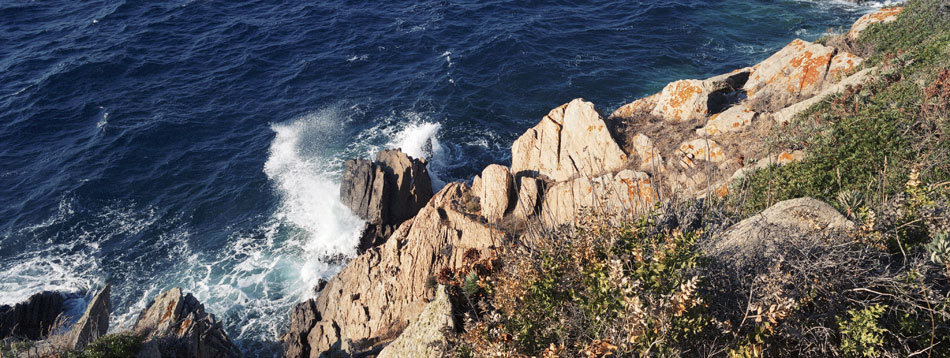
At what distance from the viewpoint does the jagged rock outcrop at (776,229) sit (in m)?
7.99

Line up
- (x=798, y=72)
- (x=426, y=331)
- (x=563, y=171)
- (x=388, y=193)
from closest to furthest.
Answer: (x=426, y=331) → (x=563, y=171) → (x=798, y=72) → (x=388, y=193)

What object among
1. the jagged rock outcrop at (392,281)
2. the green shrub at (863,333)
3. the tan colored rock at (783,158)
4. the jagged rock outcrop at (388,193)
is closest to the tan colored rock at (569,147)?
the jagged rock outcrop at (392,281)

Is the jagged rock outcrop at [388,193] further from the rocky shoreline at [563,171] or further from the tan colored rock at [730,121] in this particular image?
the tan colored rock at [730,121]

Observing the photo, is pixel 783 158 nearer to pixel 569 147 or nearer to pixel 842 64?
pixel 569 147

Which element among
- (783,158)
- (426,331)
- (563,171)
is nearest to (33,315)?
(426,331)

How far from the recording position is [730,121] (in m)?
20.1

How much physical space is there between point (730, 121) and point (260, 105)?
34.7m

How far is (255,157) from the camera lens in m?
35.5

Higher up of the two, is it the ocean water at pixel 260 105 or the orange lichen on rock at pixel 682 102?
the orange lichen on rock at pixel 682 102

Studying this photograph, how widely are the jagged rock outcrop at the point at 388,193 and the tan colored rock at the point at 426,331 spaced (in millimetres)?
17355

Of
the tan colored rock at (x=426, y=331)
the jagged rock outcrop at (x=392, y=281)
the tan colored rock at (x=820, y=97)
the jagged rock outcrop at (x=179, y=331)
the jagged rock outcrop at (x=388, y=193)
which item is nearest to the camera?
the tan colored rock at (x=426, y=331)

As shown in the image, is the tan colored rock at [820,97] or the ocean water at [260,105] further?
the ocean water at [260,105]

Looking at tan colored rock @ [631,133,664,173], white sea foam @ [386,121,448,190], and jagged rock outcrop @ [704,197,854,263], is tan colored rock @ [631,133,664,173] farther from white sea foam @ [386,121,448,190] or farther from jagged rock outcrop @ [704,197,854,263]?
white sea foam @ [386,121,448,190]

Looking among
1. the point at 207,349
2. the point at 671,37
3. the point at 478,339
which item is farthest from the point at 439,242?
the point at 671,37
